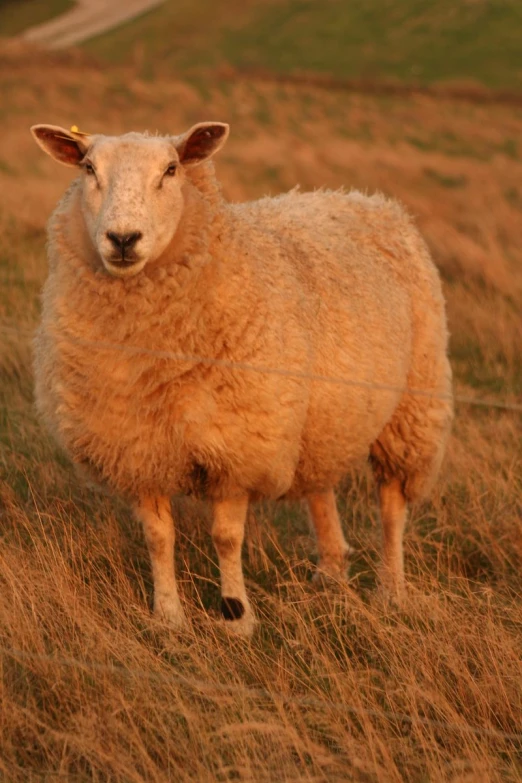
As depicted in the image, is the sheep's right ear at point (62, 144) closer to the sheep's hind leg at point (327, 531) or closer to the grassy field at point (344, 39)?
the sheep's hind leg at point (327, 531)

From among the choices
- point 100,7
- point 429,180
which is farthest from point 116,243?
point 100,7

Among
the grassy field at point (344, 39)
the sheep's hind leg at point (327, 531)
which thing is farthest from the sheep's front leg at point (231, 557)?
the grassy field at point (344, 39)

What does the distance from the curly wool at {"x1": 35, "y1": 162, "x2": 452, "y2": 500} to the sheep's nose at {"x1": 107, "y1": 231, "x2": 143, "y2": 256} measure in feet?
0.98

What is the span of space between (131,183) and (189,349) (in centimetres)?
62

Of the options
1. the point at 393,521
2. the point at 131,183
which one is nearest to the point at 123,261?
the point at 131,183

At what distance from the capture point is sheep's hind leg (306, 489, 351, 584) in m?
5.32

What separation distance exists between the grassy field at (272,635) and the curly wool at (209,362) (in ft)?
1.60

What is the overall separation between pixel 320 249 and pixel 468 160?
1633 centimetres

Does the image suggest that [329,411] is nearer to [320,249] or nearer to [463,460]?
[320,249]

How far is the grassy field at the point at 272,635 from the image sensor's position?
3318 mm

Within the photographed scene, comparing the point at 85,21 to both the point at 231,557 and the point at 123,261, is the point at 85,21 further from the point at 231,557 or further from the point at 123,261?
the point at 123,261

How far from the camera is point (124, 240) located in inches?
153

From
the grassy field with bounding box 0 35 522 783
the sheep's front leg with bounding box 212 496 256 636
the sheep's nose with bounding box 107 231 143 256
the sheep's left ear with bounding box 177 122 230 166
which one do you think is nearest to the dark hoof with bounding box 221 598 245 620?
the sheep's front leg with bounding box 212 496 256 636

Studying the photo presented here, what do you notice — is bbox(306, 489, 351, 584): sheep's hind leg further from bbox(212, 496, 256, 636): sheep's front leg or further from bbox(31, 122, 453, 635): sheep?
bbox(212, 496, 256, 636): sheep's front leg
